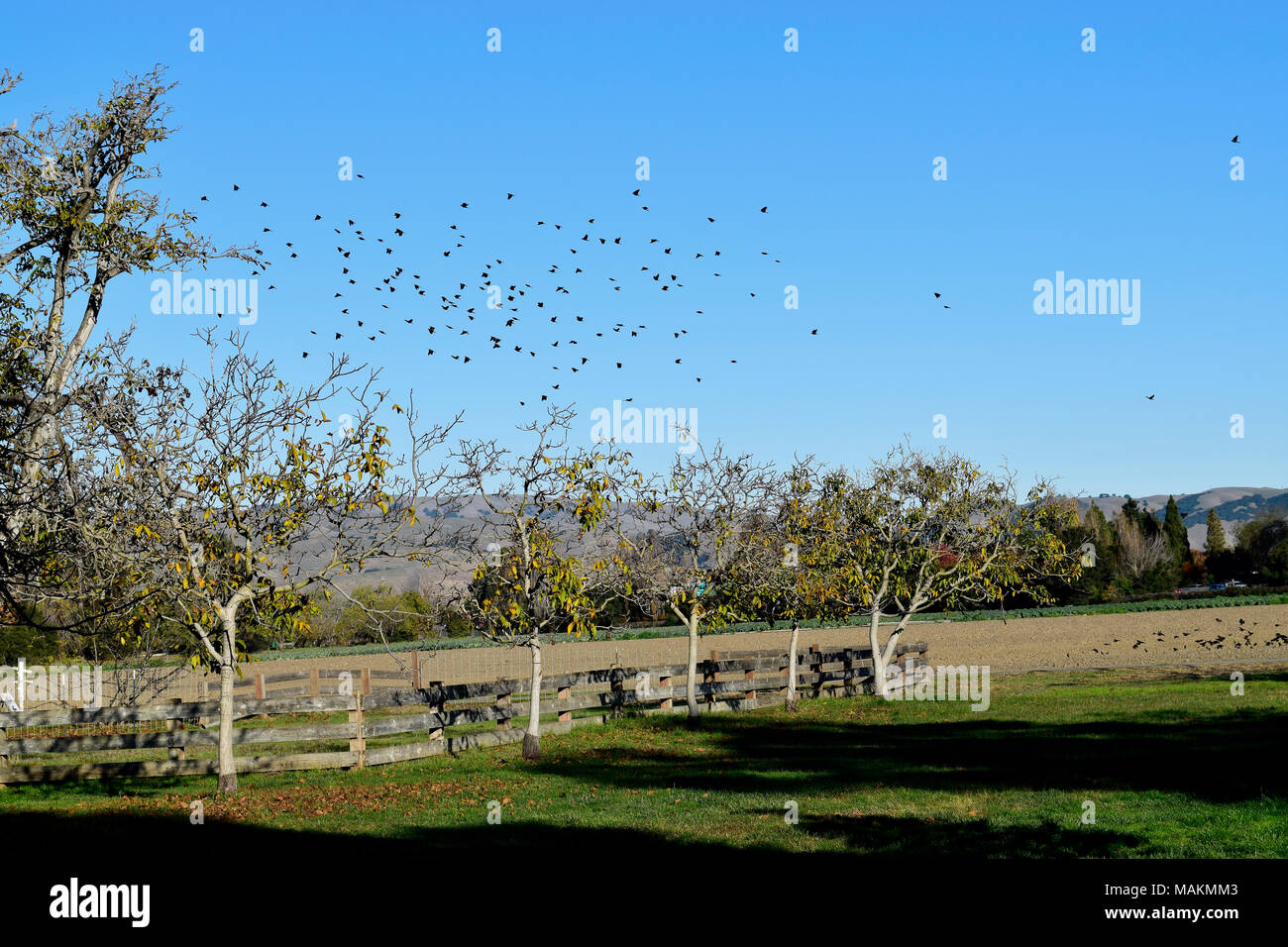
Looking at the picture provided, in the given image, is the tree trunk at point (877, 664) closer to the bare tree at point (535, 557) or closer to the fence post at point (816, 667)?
the fence post at point (816, 667)

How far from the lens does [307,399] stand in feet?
49.2

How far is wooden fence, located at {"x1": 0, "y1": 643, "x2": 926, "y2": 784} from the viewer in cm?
1736

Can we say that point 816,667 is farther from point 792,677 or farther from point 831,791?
point 831,791

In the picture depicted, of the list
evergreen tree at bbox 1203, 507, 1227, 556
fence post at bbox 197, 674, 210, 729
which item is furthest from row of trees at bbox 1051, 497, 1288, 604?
fence post at bbox 197, 674, 210, 729

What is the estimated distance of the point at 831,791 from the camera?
14234 mm

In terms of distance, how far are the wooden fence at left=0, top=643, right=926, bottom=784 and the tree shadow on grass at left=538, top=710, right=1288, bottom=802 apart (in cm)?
248

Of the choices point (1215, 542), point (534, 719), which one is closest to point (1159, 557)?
point (1215, 542)

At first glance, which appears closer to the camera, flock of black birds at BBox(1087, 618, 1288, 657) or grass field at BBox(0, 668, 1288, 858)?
grass field at BBox(0, 668, 1288, 858)

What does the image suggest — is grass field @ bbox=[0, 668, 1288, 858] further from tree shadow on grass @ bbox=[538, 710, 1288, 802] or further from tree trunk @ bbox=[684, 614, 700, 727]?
tree trunk @ bbox=[684, 614, 700, 727]

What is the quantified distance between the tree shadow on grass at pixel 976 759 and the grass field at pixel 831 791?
0.06 m

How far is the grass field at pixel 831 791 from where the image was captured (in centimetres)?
1098

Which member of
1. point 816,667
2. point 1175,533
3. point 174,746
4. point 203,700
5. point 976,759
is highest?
point 1175,533

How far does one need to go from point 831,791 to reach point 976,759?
11.9 feet
